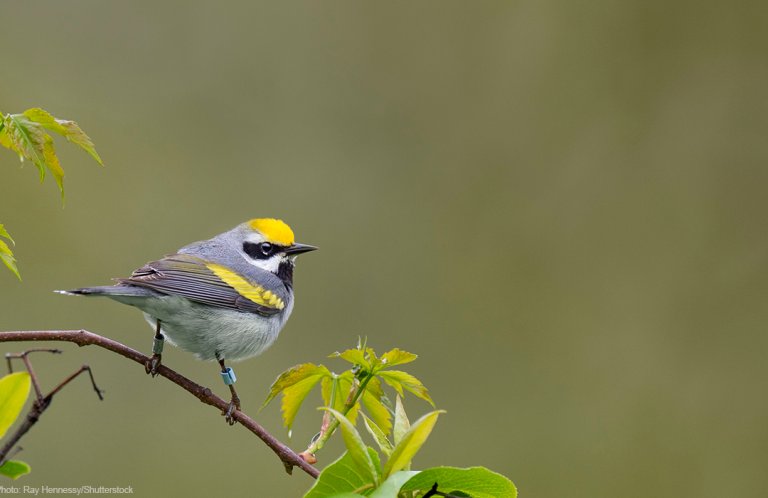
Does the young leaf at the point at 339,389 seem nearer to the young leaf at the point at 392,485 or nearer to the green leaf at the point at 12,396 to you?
the young leaf at the point at 392,485

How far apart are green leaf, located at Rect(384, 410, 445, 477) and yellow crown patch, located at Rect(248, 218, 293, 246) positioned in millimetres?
1749

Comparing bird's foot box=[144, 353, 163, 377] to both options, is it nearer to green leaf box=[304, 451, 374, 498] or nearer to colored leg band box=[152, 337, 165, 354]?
colored leg band box=[152, 337, 165, 354]

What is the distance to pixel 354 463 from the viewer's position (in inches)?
43.0

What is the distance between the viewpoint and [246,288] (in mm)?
2629

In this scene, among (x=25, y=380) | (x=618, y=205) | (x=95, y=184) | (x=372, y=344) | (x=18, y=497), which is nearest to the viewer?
(x=25, y=380)

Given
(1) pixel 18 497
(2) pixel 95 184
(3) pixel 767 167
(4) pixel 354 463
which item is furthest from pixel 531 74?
(4) pixel 354 463

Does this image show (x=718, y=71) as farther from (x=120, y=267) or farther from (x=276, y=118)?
(x=120, y=267)

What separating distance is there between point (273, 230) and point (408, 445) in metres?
1.78

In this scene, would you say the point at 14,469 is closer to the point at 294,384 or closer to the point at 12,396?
the point at 12,396

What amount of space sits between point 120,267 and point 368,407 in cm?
344

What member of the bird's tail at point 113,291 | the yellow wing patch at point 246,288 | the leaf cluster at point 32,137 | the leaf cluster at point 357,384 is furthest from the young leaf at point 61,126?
the yellow wing patch at point 246,288

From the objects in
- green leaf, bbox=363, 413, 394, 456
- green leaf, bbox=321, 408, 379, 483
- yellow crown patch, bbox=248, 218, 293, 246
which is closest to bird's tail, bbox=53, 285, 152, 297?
yellow crown patch, bbox=248, 218, 293, 246

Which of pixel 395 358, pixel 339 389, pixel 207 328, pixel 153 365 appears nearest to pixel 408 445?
pixel 395 358

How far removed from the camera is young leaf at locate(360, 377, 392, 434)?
58.5 inches
